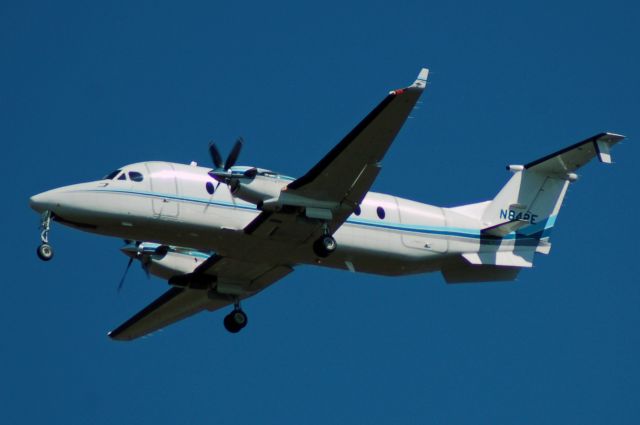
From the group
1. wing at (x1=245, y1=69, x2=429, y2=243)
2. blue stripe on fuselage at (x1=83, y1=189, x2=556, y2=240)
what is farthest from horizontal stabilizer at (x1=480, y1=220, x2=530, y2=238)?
wing at (x1=245, y1=69, x2=429, y2=243)

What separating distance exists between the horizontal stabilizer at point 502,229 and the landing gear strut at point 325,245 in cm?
443

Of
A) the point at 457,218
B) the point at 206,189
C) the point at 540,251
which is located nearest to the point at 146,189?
the point at 206,189

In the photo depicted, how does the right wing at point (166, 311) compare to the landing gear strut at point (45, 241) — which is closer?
the landing gear strut at point (45, 241)

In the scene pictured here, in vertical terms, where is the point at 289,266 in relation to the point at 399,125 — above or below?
below

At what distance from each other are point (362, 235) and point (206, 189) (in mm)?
3754

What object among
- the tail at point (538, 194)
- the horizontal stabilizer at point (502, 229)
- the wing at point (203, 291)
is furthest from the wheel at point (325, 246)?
the tail at point (538, 194)

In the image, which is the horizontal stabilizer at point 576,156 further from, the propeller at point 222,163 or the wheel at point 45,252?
the wheel at point 45,252

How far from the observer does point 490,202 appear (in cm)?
2880

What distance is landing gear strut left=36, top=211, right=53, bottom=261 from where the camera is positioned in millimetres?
23984

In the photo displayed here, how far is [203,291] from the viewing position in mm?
28750

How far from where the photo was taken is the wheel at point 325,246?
25188 mm

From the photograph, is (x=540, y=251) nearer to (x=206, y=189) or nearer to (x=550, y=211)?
(x=550, y=211)

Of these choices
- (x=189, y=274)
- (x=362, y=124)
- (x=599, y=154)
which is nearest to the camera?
(x=362, y=124)

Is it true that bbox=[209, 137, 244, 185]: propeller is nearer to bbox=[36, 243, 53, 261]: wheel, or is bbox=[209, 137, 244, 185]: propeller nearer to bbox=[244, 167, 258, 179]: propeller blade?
bbox=[244, 167, 258, 179]: propeller blade
